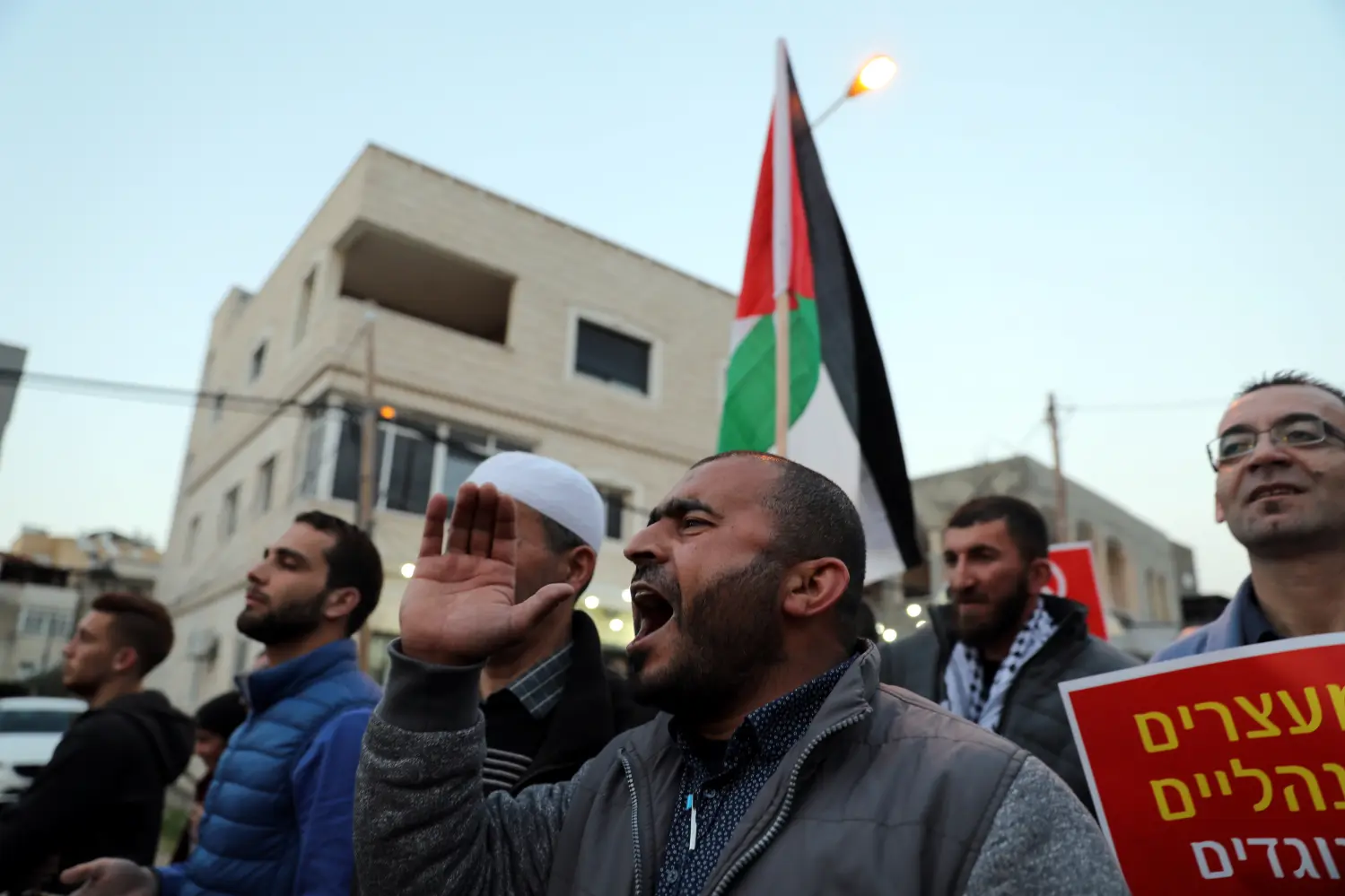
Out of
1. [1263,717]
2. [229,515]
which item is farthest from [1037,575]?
[229,515]

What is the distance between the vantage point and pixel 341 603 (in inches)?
129

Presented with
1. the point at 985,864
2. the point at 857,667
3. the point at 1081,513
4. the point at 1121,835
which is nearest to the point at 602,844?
the point at 857,667

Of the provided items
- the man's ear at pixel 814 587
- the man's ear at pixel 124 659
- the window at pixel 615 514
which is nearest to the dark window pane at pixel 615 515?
the window at pixel 615 514

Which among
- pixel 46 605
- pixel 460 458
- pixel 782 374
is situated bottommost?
pixel 782 374

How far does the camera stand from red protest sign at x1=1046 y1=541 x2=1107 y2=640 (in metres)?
6.33

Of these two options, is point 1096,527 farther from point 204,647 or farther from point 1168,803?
point 1168,803

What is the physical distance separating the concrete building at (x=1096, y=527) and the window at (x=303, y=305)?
17.0 meters

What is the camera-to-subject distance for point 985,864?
125 centimetres

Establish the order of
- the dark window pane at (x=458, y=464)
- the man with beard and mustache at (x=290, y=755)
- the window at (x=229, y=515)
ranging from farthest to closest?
the window at (x=229, y=515)
the dark window pane at (x=458, y=464)
the man with beard and mustache at (x=290, y=755)

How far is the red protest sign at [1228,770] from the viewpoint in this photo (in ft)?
5.45

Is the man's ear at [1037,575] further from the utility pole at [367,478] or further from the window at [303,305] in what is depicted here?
the window at [303,305]

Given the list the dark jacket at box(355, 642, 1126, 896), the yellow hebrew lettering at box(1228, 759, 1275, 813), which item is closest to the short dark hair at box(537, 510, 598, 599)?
the dark jacket at box(355, 642, 1126, 896)

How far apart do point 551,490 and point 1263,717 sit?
1.92 m

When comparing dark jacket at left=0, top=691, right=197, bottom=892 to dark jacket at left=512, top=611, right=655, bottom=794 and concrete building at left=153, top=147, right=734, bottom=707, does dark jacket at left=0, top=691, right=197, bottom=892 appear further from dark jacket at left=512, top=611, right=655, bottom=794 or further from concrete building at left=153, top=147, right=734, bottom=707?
concrete building at left=153, top=147, right=734, bottom=707
